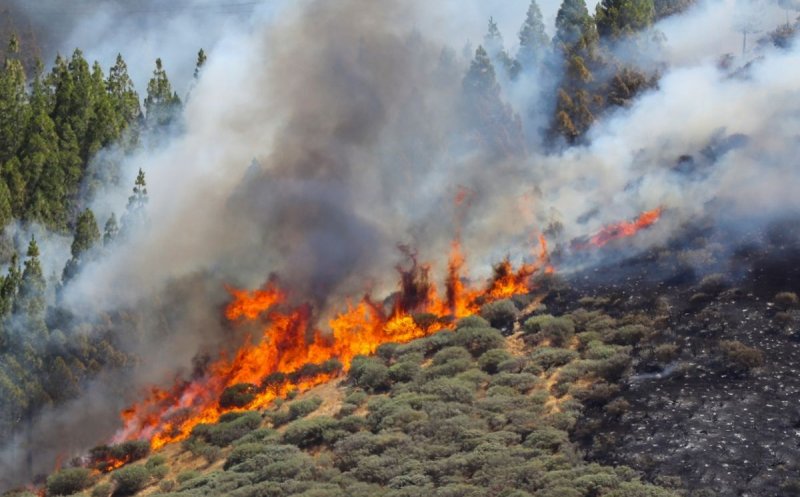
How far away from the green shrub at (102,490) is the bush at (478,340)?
14875mm

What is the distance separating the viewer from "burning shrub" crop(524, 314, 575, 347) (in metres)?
45.9

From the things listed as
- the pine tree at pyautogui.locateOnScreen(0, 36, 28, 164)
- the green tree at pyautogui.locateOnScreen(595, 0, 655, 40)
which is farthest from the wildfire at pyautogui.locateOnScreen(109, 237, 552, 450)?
the pine tree at pyautogui.locateOnScreen(0, 36, 28, 164)

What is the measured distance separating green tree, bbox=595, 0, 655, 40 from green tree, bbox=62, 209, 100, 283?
33094 mm

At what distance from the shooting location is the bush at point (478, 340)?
46844 mm

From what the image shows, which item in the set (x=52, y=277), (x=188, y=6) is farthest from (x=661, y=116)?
(x=188, y=6)

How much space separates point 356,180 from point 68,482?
2081 centimetres

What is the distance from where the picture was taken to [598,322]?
152ft

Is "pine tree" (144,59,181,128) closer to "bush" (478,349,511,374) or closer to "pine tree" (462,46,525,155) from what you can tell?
"pine tree" (462,46,525,155)

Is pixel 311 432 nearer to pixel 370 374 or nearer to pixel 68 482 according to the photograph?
pixel 370 374

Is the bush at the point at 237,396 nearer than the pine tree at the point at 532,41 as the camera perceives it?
Yes

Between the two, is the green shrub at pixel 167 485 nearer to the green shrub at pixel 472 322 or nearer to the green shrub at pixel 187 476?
the green shrub at pixel 187 476

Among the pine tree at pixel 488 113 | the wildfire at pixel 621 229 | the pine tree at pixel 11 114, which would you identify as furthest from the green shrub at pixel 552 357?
the pine tree at pixel 11 114

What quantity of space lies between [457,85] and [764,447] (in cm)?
3454

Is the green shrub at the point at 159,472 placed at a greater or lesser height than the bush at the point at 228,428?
lesser
